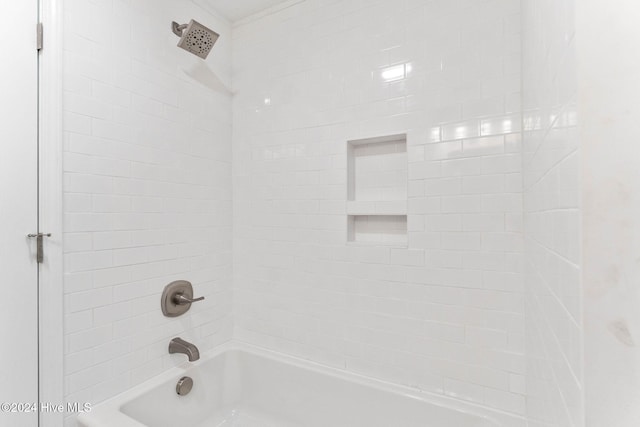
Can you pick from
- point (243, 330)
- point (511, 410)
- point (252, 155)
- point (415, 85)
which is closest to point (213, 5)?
point (252, 155)

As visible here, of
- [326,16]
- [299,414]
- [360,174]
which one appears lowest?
[299,414]

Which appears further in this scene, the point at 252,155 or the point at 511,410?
the point at 252,155

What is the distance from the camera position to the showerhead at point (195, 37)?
159 cm

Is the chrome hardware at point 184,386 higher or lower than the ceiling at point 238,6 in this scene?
lower

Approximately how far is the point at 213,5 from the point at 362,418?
96.2 inches

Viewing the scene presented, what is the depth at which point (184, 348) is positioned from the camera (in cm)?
159

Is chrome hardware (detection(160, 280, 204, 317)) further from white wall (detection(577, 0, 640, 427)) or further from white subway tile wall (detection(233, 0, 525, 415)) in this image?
white wall (detection(577, 0, 640, 427))

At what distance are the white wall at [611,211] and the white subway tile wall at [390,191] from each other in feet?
3.42

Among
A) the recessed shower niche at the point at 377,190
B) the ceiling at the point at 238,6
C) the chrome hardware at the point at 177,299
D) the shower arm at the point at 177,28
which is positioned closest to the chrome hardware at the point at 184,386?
the chrome hardware at the point at 177,299

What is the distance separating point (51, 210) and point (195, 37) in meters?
1.09

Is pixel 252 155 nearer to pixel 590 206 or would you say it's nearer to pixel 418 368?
pixel 418 368

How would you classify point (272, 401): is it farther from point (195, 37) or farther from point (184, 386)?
point (195, 37)

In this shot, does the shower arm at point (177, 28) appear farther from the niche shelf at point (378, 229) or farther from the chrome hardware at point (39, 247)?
the niche shelf at point (378, 229)

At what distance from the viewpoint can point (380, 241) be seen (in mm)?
1624
